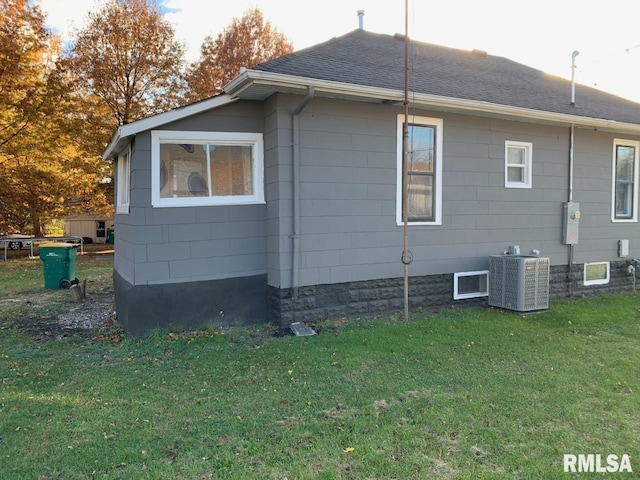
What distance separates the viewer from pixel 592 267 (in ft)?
27.1

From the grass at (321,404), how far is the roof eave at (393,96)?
3.04 metres

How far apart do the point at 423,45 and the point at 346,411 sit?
26.8 feet

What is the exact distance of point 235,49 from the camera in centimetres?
1986

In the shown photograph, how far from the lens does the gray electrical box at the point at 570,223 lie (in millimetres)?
7707

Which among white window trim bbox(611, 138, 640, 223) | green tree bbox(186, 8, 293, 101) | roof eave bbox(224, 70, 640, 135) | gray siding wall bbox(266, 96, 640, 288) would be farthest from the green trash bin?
white window trim bbox(611, 138, 640, 223)

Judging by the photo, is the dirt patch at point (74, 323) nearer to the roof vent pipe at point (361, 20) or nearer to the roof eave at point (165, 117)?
the roof eave at point (165, 117)

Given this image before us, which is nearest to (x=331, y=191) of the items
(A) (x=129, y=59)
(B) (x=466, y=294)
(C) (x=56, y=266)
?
(B) (x=466, y=294)

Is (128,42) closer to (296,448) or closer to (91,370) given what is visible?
(91,370)

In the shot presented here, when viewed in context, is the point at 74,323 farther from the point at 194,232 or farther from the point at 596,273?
the point at 596,273

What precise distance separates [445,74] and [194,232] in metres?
5.01

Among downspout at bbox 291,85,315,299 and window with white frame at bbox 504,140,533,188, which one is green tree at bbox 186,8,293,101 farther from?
window with white frame at bbox 504,140,533,188

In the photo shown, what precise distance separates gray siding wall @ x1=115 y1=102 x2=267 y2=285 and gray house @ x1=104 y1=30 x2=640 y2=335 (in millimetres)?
17

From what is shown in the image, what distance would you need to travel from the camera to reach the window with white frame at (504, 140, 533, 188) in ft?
24.1

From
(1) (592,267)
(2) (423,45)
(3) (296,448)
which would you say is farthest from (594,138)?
(3) (296,448)
